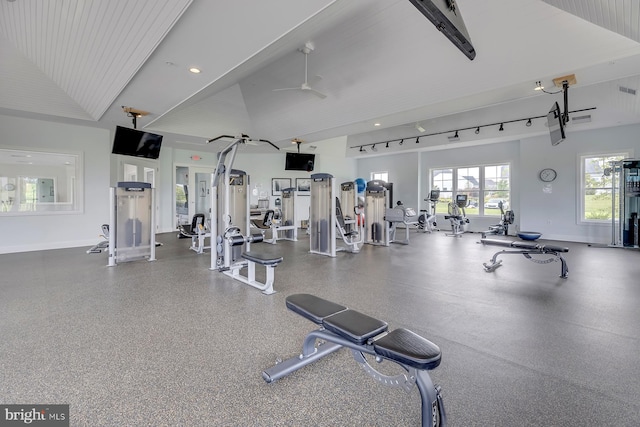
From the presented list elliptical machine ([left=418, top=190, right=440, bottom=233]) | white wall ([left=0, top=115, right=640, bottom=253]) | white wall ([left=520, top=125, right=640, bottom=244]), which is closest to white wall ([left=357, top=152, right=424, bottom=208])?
white wall ([left=0, top=115, right=640, bottom=253])

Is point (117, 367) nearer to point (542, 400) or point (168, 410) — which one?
point (168, 410)

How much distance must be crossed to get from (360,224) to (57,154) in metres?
7.16

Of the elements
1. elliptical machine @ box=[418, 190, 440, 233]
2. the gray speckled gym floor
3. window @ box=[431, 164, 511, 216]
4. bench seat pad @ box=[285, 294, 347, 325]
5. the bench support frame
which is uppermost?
window @ box=[431, 164, 511, 216]

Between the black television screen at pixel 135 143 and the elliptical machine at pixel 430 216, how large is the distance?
24.9ft

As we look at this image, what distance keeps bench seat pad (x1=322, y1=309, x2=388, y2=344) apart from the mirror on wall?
25.4 ft

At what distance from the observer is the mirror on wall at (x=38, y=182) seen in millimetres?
6176

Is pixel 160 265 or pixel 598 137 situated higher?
pixel 598 137

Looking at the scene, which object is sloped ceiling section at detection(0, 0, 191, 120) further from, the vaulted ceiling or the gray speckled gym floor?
the gray speckled gym floor

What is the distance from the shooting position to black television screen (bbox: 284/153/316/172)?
9719 mm

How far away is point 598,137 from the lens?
25.1 feet

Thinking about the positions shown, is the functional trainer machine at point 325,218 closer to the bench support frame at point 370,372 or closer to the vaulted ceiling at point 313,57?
the vaulted ceiling at point 313,57

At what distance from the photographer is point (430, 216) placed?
10000mm

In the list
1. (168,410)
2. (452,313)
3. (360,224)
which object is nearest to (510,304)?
(452,313)

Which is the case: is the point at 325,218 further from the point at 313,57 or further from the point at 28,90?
the point at 28,90
